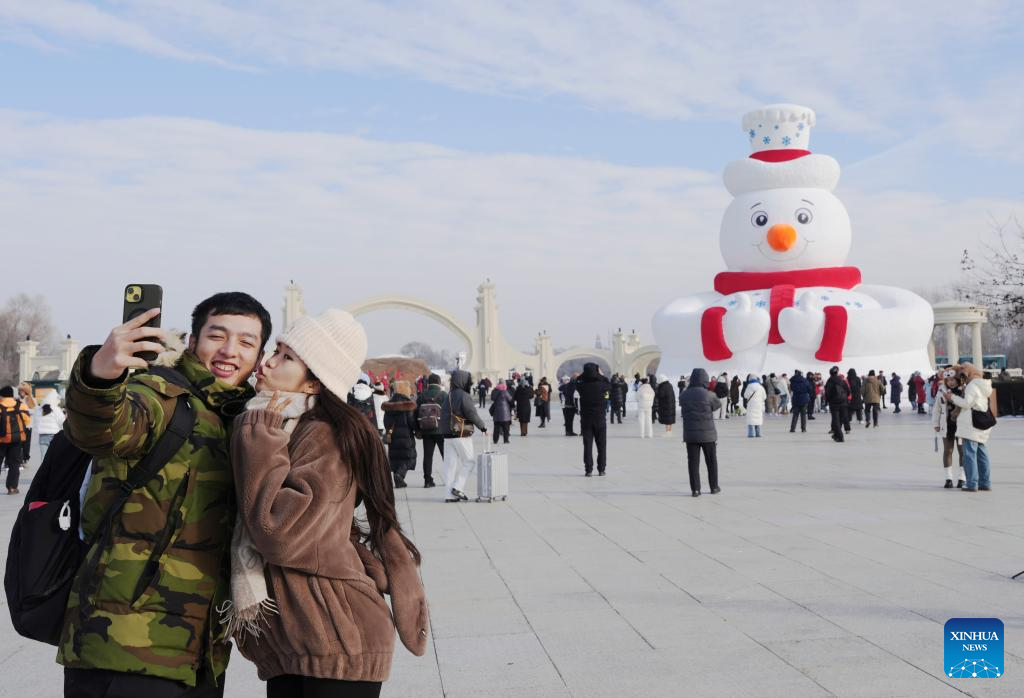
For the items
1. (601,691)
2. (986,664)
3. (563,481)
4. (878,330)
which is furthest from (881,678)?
(878,330)

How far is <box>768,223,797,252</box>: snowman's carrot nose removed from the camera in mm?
25359

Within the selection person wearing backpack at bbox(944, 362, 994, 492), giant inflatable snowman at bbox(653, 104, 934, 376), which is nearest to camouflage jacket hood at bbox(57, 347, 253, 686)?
person wearing backpack at bbox(944, 362, 994, 492)

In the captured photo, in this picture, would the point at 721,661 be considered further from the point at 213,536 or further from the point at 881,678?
the point at 213,536

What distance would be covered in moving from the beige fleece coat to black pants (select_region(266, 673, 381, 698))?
2 centimetres

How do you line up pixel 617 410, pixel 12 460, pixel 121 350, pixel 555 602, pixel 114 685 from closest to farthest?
pixel 121 350 < pixel 114 685 < pixel 555 602 < pixel 12 460 < pixel 617 410

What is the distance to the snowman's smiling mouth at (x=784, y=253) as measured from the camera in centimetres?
2577

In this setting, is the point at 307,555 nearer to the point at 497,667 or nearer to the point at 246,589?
the point at 246,589

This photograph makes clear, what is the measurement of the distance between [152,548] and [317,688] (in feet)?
1.74

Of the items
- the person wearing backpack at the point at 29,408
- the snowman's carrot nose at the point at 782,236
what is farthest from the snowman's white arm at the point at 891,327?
the person wearing backpack at the point at 29,408

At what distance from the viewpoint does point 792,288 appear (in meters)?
26.1

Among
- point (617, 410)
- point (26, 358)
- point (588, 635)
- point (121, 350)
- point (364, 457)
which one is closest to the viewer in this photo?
point (121, 350)

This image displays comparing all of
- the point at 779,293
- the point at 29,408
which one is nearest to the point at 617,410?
the point at 779,293

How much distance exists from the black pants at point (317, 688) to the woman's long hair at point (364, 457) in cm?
33

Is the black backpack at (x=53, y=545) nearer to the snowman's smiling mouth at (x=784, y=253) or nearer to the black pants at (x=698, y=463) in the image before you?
the black pants at (x=698, y=463)
